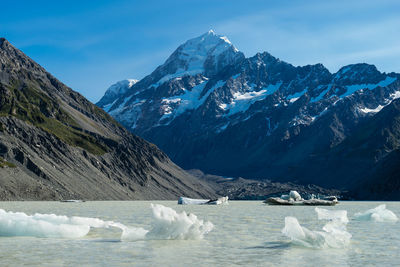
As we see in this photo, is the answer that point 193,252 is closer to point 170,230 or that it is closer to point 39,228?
point 170,230

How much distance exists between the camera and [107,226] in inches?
1631

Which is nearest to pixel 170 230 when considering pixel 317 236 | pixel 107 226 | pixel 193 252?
pixel 107 226

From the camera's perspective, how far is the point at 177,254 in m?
32.7

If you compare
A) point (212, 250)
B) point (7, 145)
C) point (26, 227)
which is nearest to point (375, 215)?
point (212, 250)

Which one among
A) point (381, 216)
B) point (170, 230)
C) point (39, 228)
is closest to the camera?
point (170, 230)

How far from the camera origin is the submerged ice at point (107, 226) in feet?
130

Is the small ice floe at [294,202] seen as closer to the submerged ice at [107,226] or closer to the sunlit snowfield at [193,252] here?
the sunlit snowfield at [193,252]

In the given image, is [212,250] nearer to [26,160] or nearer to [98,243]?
[98,243]

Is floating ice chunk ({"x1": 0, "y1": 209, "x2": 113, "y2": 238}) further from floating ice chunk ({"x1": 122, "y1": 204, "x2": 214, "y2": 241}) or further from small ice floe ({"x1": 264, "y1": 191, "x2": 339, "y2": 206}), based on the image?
small ice floe ({"x1": 264, "y1": 191, "x2": 339, "y2": 206})

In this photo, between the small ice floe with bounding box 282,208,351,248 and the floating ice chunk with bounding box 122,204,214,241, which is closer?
the small ice floe with bounding box 282,208,351,248

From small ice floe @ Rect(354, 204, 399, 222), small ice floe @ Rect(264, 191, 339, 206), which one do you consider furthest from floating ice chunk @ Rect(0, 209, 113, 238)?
small ice floe @ Rect(264, 191, 339, 206)

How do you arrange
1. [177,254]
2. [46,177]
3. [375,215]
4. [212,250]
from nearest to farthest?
[177,254]
[212,250]
[375,215]
[46,177]

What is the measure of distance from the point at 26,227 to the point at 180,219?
1351 cm

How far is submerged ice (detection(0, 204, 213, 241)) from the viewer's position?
39688 mm
